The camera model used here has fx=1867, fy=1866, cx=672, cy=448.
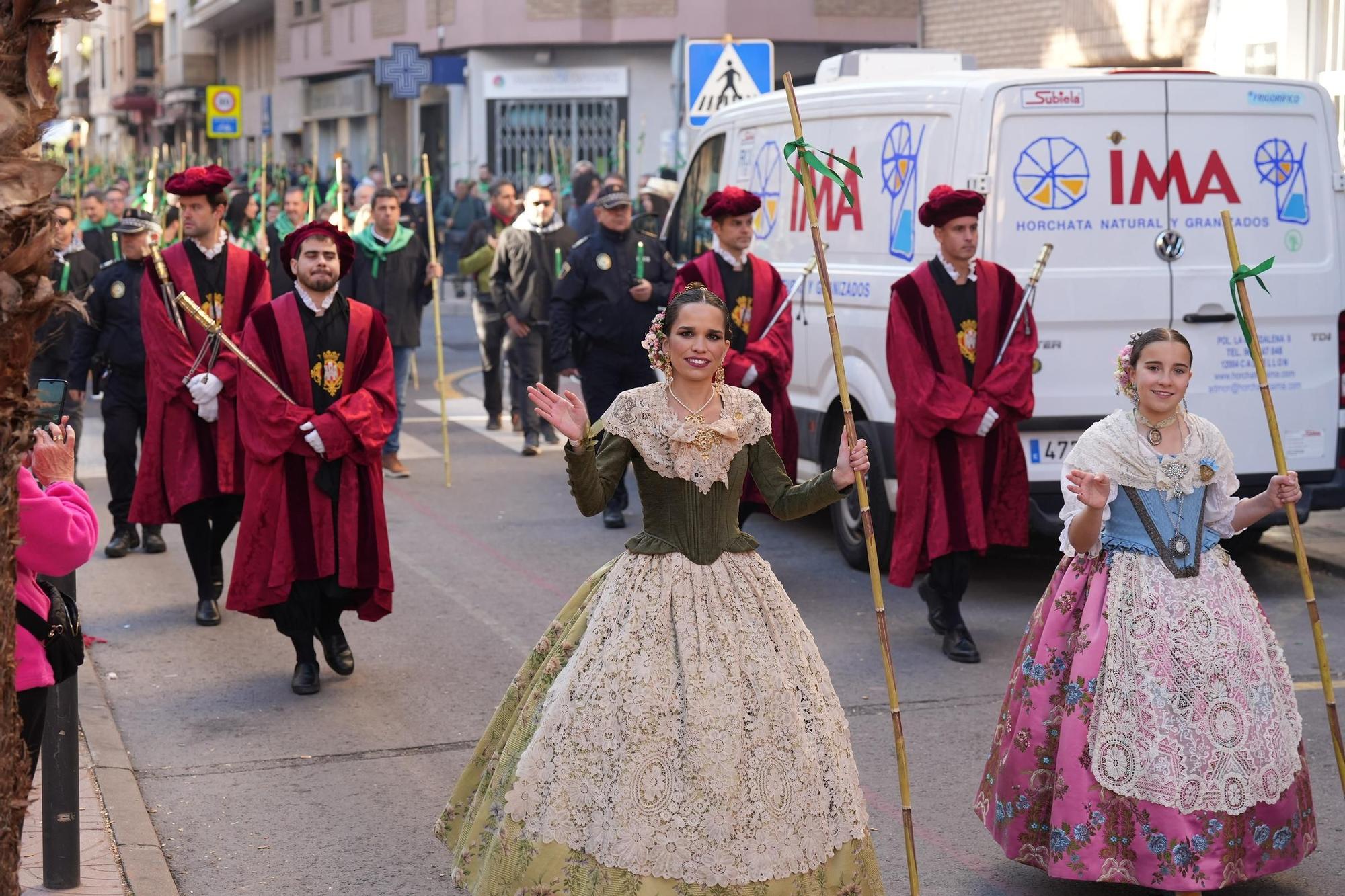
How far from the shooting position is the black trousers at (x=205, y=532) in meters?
8.41

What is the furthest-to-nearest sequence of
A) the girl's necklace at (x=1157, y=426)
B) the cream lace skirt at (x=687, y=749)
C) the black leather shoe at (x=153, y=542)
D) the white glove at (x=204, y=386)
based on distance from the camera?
the black leather shoe at (x=153, y=542) → the white glove at (x=204, y=386) → the girl's necklace at (x=1157, y=426) → the cream lace skirt at (x=687, y=749)

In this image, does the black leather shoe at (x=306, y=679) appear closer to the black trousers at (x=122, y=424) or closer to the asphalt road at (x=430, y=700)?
the asphalt road at (x=430, y=700)

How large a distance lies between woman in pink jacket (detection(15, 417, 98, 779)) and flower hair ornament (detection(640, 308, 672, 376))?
1455 mm

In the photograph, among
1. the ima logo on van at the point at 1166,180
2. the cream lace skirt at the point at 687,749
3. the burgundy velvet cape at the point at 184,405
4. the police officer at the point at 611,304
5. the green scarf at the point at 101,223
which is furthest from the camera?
the green scarf at the point at 101,223

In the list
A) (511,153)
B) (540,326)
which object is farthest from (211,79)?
(540,326)

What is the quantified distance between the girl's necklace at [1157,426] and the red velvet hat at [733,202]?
389 cm

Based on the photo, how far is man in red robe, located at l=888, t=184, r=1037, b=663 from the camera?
7.58 meters

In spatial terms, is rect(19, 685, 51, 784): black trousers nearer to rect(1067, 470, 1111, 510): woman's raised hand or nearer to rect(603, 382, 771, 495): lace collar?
rect(603, 382, 771, 495): lace collar

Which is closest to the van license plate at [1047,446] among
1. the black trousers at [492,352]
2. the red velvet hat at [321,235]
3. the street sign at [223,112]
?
the red velvet hat at [321,235]

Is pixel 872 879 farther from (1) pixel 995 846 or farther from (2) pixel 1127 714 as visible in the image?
(1) pixel 995 846

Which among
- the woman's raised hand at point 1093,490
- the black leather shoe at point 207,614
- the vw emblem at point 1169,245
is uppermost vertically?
the vw emblem at point 1169,245

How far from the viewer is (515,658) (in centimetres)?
775

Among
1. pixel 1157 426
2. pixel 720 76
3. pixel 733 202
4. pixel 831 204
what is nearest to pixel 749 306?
pixel 733 202

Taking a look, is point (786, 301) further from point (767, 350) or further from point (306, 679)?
point (306, 679)
